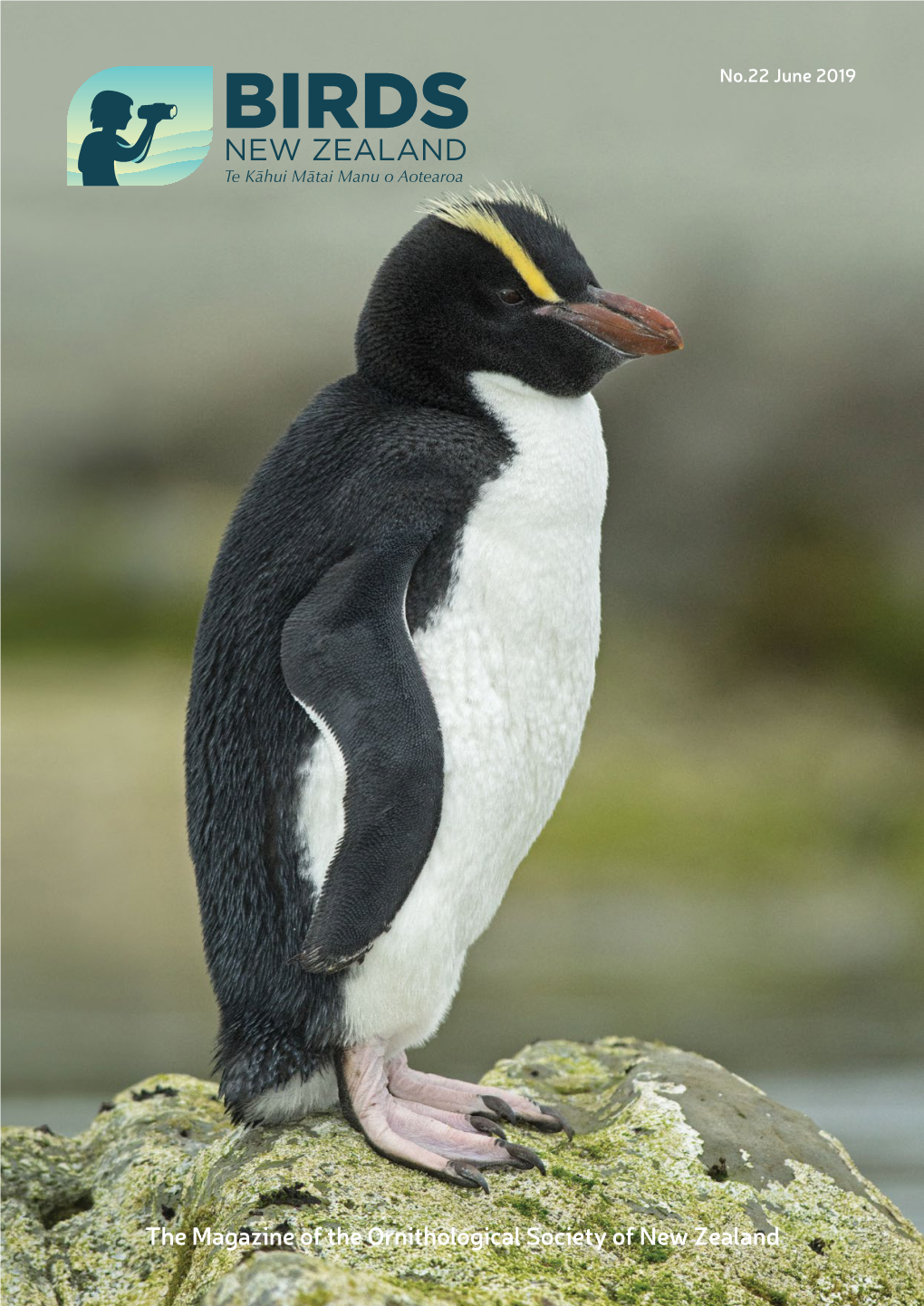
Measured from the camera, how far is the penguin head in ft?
5.09

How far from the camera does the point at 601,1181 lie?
1.53 meters

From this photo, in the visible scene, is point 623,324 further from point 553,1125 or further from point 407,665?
point 553,1125

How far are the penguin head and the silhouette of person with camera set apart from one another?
2.50 ft

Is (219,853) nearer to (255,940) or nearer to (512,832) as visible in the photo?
(255,940)

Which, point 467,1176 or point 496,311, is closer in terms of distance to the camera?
point 467,1176

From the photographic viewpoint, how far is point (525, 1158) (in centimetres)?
148

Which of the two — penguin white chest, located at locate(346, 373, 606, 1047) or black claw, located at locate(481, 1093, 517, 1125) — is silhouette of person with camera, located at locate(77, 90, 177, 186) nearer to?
penguin white chest, located at locate(346, 373, 606, 1047)

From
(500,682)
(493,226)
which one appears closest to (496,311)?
(493,226)

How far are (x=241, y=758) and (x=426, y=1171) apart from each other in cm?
47

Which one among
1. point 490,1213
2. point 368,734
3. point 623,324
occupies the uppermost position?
point 623,324

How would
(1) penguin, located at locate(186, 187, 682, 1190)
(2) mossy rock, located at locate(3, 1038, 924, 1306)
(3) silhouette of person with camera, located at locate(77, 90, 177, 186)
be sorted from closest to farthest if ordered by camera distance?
1. (2) mossy rock, located at locate(3, 1038, 924, 1306)
2. (1) penguin, located at locate(186, 187, 682, 1190)
3. (3) silhouette of person with camera, located at locate(77, 90, 177, 186)

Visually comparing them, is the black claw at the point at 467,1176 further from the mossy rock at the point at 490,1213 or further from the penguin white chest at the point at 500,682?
the penguin white chest at the point at 500,682

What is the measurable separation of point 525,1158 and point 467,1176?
83 millimetres

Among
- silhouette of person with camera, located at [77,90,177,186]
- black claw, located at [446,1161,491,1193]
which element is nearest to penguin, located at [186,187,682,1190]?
black claw, located at [446,1161,491,1193]
